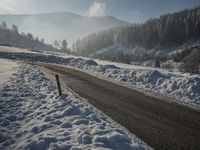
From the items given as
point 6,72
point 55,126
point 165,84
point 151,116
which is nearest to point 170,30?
point 6,72

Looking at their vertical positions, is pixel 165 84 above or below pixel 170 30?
below

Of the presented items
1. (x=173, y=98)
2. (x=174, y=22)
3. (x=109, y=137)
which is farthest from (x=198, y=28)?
(x=109, y=137)

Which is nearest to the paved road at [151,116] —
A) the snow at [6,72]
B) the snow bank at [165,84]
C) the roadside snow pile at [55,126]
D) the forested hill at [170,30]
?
the roadside snow pile at [55,126]

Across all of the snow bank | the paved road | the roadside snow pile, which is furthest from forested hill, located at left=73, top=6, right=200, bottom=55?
the roadside snow pile

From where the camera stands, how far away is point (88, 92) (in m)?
18.2

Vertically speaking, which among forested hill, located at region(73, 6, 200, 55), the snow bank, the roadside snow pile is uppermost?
forested hill, located at region(73, 6, 200, 55)

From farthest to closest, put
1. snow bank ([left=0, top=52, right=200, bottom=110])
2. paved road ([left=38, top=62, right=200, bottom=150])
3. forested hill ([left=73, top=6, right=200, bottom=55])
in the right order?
forested hill ([left=73, top=6, right=200, bottom=55])
snow bank ([left=0, top=52, right=200, bottom=110])
paved road ([left=38, top=62, right=200, bottom=150])

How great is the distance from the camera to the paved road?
32.0 ft

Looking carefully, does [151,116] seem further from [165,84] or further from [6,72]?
[6,72]

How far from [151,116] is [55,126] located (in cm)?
534

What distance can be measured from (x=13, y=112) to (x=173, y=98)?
1159cm

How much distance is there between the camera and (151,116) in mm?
12633

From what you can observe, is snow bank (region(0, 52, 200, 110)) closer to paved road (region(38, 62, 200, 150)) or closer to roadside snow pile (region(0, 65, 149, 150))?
paved road (region(38, 62, 200, 150))

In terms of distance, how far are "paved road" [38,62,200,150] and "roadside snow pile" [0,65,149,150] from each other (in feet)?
2.38
